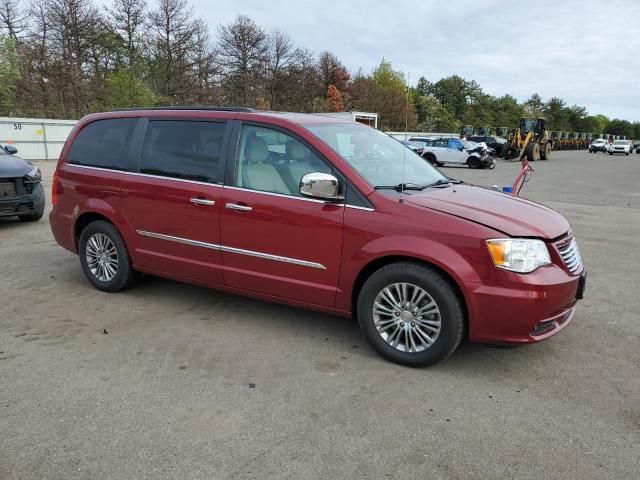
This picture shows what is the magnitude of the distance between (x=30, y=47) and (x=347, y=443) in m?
40.5

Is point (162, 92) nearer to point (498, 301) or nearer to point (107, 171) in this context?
point (107, 171)

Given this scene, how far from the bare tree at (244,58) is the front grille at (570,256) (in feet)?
147

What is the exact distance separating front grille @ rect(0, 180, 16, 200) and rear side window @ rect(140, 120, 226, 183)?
4344 mm

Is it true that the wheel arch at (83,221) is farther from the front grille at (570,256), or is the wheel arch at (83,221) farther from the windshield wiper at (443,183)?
the front grille at (570,256)

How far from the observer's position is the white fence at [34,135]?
984 inches

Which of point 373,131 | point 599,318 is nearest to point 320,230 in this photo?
point 373,131

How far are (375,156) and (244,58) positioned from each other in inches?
1866

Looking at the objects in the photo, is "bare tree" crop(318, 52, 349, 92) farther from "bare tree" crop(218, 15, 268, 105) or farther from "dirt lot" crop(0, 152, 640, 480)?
"dirt lot" crop(0, 152, 640, 480)

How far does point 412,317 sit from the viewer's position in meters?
3.69

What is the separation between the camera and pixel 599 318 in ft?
15.8

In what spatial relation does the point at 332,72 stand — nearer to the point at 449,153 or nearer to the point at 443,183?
the point at 449,153

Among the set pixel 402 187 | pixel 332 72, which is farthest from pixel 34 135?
pixel 332 72

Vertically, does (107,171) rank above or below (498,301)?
above

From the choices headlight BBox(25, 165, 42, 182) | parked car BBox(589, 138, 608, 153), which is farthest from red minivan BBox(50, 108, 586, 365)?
parked car BBox(589, 138, 608, 153)
